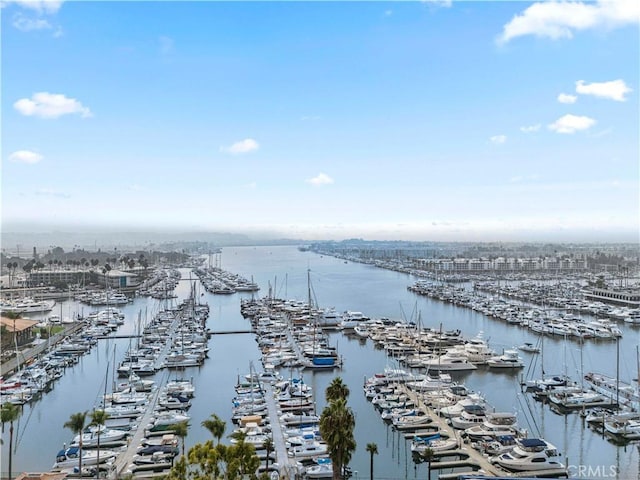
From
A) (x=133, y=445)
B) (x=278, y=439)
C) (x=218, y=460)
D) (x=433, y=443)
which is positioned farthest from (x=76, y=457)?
(x=433, y=443)

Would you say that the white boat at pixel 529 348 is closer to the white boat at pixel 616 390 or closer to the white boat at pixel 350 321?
the white boat at pixel 616 390

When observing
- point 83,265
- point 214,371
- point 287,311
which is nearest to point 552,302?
point 287,311

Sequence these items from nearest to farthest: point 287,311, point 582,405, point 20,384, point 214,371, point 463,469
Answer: point 463,469 → point 582,405 → point 20,384 → point 214,371 → point 287,311

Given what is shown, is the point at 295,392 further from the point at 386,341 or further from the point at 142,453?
the point at 386,341

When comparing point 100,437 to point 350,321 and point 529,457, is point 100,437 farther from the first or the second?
point 350,321

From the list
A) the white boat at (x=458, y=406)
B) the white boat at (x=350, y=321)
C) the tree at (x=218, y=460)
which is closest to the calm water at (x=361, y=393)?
the white boat at (x=458, y=406)

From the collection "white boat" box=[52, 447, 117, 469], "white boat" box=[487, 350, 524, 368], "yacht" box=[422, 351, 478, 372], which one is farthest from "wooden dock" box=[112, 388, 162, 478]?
"white boat" box=[487, 350, 524, 368]
